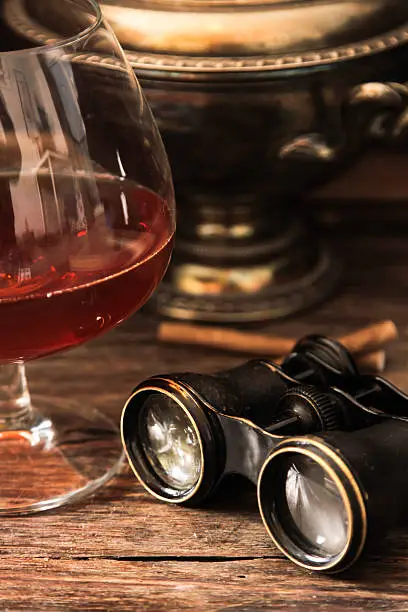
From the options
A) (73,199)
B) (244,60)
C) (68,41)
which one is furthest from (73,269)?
(244,60)

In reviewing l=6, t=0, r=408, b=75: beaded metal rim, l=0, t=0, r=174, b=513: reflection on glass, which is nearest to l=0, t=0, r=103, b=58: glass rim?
l=0, t=0, r=174, b=513: reflection on glass

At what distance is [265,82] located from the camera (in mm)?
998

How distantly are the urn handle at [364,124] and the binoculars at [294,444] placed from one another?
22 centimetres

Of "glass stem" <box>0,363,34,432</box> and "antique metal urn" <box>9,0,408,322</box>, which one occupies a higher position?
"antique metal urn" <box>9,0,408,322</box>

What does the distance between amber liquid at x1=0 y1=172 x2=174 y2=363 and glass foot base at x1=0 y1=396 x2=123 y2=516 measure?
0.42ft

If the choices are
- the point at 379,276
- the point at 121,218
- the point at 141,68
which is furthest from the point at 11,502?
the point at 379,276

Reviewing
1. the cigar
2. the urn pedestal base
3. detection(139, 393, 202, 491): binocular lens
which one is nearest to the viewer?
detection(139, 393, 202, 491): binocular lens

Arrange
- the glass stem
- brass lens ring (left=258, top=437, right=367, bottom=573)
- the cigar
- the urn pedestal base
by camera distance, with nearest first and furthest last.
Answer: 1. brass lens ring (left=258, top=437, right=367, bottom=573)
2. the glass stem
3. the cigar
4. the urn pedestal base

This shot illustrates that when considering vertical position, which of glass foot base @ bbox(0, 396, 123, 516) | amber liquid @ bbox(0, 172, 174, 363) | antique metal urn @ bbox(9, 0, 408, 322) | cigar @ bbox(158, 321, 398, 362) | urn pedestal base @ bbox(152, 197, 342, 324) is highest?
antique metal urn @ bbox(9, 0, 408, 322)

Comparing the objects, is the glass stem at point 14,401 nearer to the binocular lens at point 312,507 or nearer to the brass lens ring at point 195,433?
the brass lens ring at point 195,433

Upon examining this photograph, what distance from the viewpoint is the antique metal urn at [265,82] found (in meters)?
0.99

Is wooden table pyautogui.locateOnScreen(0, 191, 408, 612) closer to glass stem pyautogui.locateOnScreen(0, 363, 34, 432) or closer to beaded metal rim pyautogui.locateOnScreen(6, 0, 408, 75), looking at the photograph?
glass stem pyautogui.locateOnScreen(0, 363, 34, 432)

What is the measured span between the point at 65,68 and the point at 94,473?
32 cm

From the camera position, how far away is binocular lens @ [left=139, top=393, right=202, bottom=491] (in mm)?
821
